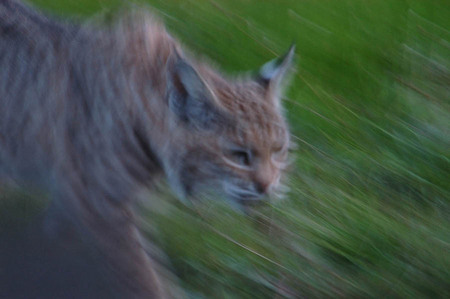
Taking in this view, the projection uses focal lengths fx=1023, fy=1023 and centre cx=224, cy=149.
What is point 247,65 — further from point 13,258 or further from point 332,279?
point 13,258

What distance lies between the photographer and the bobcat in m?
3.63

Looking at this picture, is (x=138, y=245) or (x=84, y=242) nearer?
(x=84, y=242)

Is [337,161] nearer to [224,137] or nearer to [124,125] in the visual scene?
[224,137]

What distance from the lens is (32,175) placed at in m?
3.90

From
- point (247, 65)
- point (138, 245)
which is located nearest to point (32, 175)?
point (138, 245)

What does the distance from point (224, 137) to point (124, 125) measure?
366 millimetres

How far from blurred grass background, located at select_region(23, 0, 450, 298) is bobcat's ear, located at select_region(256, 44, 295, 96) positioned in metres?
0.44

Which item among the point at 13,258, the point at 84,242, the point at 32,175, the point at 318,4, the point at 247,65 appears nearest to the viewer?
the point at 13,258

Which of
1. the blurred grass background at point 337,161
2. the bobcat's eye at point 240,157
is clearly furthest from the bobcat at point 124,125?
the blurred grass background at point 337,161

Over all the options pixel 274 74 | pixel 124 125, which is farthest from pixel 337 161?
pixel 124 125

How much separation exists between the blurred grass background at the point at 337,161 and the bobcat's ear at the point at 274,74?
44cm

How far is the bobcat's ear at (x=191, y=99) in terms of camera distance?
3.58 metres

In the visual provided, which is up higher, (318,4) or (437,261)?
(318,4)

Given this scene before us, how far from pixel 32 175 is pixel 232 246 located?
82 cm
